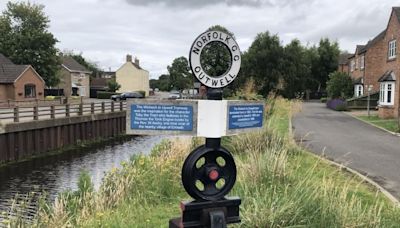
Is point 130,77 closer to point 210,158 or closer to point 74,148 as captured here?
point 74,148

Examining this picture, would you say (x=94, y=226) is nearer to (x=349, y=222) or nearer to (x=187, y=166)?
(x=187, y=166)

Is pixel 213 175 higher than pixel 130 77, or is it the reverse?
pixel 130 77

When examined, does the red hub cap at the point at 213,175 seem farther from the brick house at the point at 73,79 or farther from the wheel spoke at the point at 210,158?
the brick house at the point at 73,79


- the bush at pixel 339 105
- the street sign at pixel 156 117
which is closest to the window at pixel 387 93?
the bush at pixel 339 105

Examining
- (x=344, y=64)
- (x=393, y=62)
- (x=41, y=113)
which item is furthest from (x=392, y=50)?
(x=344, y=64)

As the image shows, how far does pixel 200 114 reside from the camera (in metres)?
4.55

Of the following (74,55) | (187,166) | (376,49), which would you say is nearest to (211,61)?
(187,166)

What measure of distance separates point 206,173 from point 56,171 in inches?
611

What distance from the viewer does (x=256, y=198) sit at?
646cm

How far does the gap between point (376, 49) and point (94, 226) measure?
140 ft

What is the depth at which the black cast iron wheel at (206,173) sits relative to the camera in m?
4.54

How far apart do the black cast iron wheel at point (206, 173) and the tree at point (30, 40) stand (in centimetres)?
5314

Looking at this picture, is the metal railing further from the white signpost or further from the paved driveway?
the white signpost

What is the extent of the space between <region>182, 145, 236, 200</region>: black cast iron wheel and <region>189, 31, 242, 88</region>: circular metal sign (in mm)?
711
